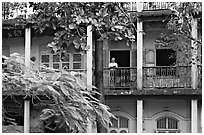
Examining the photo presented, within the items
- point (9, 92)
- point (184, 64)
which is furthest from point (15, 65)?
point (184, 64)

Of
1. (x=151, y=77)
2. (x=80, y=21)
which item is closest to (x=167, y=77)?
(x=151, y=77)

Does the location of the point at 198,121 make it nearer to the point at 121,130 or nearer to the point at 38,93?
the point at 121,130

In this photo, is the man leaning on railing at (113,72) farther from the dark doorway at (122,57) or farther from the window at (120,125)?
the window at (120,125)

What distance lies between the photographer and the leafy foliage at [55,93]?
415 centimetres

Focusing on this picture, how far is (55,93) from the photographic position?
13.9 feet

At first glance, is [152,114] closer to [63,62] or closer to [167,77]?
[167,77]

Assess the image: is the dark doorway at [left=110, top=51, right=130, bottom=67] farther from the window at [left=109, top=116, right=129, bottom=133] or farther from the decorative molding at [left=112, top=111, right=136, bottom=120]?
the window at [left=109, top=116, right=129, bottom=133]

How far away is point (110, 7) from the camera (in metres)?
4.40

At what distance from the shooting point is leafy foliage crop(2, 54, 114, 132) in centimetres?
415

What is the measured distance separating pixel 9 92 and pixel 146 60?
935cm

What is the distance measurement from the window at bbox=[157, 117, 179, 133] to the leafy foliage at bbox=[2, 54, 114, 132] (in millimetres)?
8466

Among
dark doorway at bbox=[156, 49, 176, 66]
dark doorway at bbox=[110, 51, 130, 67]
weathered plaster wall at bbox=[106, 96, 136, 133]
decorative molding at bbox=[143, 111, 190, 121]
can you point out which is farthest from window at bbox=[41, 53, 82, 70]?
decorative molding at bbox=[143, 111, 190, 121]

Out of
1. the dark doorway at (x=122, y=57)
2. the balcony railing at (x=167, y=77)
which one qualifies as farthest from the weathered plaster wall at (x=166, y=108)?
the dark doorway at (x=122, y=57)

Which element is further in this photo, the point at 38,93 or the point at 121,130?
the point at 121,130
